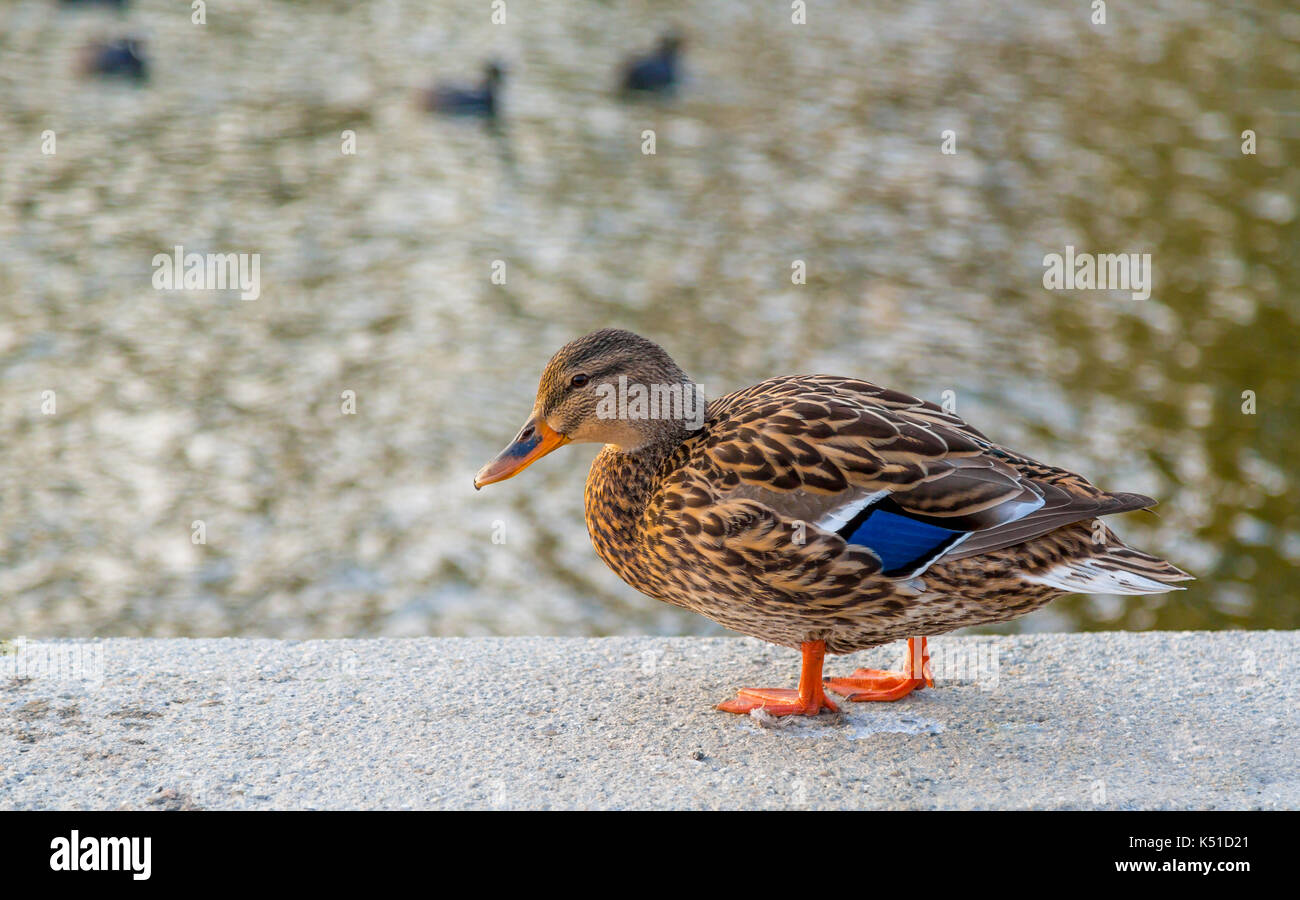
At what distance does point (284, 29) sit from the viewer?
51.0ft

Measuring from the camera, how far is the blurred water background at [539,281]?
726cm

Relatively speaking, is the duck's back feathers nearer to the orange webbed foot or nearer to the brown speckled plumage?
the brown speckled plumage

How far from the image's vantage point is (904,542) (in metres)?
3.65

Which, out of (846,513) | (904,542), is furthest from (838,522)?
(904,542)

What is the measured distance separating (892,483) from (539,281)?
6.48 meters

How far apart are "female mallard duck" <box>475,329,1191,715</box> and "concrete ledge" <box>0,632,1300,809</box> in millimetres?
289

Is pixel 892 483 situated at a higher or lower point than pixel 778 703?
higher

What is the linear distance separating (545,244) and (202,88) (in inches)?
212

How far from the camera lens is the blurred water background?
286 inches

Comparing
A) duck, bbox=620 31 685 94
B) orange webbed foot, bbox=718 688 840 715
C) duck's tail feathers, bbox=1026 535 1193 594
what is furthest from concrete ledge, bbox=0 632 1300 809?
duck, bbox=620 31 685 94

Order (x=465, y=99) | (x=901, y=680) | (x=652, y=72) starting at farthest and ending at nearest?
(x=652, y=72)
(x=465, y=99)
(x=901, y=680)

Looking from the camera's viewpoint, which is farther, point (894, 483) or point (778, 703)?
point (778, 703)

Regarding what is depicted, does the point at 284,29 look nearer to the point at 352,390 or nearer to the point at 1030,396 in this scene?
the point at 352,390

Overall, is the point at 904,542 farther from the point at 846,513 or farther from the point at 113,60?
the point at 113,60
